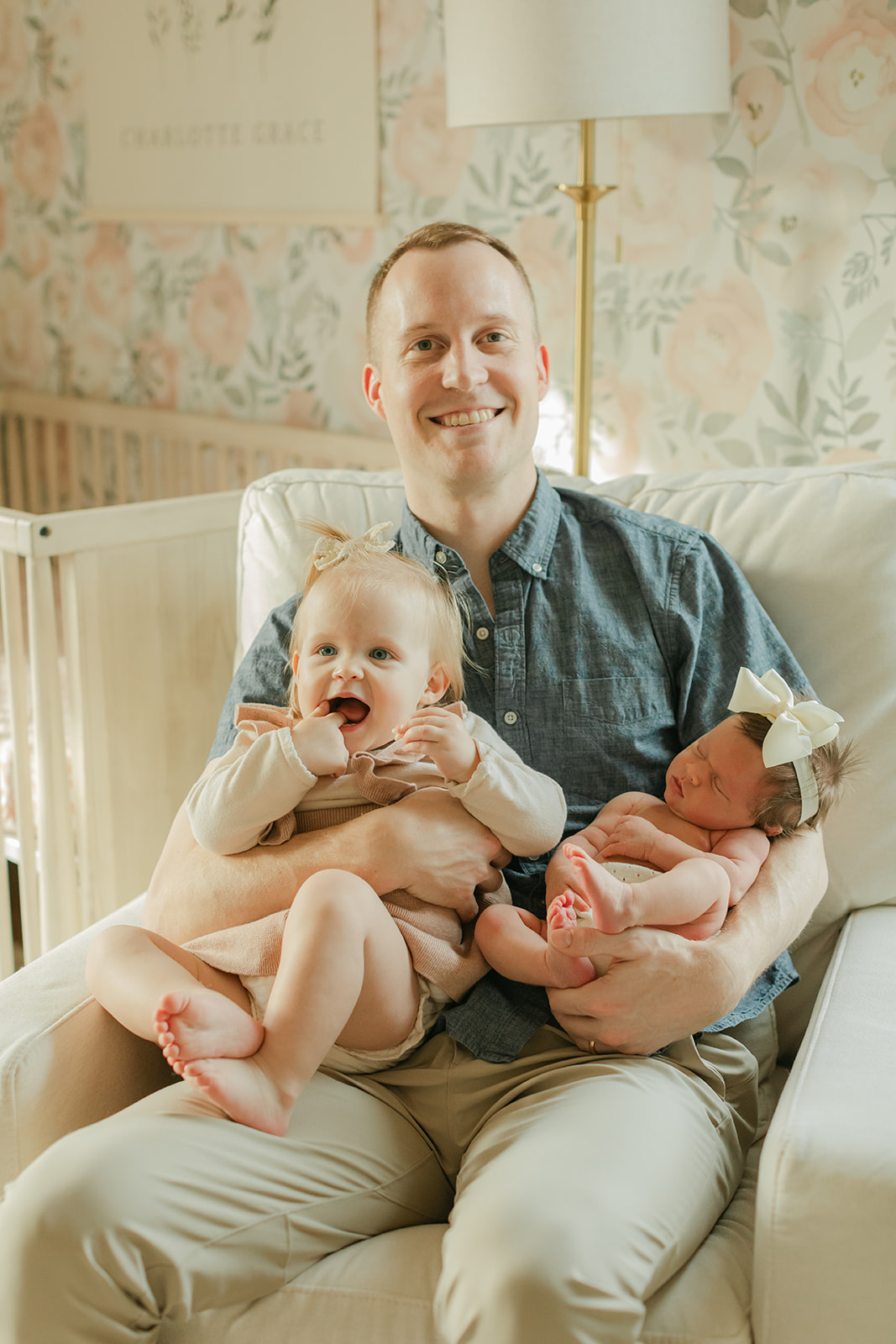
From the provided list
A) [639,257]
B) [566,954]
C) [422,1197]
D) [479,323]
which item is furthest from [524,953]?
[639,257]

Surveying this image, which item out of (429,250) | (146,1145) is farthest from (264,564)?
(146,1145)

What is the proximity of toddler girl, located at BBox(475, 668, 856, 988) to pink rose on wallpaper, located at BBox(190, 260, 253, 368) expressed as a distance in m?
1.93

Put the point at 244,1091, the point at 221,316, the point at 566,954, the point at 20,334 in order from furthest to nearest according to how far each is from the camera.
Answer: the point at 20,334
the point at 221,316
the point at 566,954
the point at 244,1091

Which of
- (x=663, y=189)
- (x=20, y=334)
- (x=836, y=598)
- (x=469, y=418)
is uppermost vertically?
(x=663, y=189)

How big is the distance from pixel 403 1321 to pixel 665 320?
5.64 feet

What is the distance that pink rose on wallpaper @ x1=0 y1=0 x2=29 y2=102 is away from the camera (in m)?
3.10

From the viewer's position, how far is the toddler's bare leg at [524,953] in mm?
1159

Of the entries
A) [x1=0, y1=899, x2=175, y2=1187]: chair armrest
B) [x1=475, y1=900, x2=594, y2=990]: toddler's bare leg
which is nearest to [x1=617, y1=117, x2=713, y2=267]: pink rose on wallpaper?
[x1=475, y1=900, x2=594, y2=990]: toddler's bare leg

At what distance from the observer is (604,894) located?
1.09m

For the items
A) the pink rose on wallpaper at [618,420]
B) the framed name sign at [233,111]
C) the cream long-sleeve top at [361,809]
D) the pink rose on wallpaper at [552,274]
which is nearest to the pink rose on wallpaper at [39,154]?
the framed name sign at [233,111]

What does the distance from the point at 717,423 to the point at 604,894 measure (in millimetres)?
1287

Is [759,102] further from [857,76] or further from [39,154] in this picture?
[39,154]

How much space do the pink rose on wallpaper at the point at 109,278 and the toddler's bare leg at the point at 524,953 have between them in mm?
2385

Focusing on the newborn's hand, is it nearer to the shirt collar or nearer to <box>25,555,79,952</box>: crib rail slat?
the shirt collar
